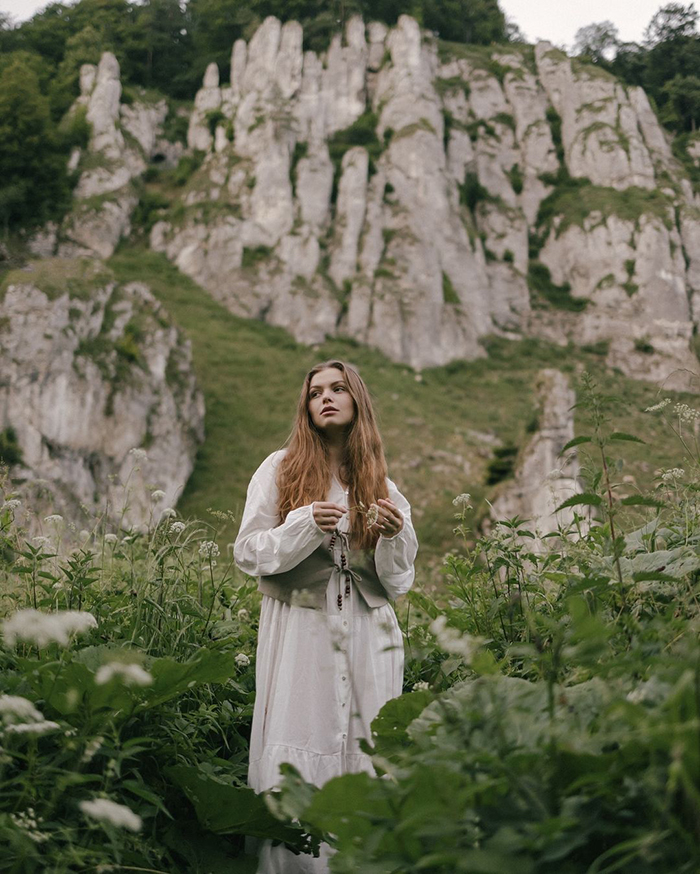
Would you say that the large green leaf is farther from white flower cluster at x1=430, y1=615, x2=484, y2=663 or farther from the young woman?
white flower cluster at x1=430, y1=615, x2=484, y2=663

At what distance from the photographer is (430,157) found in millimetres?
51344

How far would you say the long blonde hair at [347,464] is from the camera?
3.60 m

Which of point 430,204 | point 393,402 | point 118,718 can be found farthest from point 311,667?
point 430,204

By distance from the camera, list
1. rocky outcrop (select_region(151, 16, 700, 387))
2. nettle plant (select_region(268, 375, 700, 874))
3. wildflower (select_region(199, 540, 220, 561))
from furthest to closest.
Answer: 1. rocky outcrop (select_region(151, 16, 700, 387))
2. wildflower (select_region(199, 540, 220, 561))
3. nettle plant (select_region(268, 375, 700, 874))

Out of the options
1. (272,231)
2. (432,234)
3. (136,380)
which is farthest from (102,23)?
(136,380)

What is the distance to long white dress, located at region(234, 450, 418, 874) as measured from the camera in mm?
3189

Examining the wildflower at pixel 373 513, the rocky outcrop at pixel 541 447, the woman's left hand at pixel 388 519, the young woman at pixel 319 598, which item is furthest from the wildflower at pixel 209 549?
the rocky outcrop at pixel 541 447

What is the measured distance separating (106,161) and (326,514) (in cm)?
5252

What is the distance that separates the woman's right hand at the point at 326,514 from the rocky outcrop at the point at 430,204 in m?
41.7

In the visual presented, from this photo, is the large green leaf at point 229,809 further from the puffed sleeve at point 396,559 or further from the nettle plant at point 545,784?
the nettle plant at point 545,784

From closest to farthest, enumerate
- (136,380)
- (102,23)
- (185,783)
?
(185,783) → (136,380) → (102,23)

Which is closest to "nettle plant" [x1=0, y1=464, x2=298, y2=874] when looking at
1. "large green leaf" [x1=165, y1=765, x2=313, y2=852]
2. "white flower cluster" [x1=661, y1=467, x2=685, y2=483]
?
"large green leaf" [x1=165, y1=765, x2=313, y2=852]

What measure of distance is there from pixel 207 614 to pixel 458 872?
2.61 meters

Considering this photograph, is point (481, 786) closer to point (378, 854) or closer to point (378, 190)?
point (378, 854)
